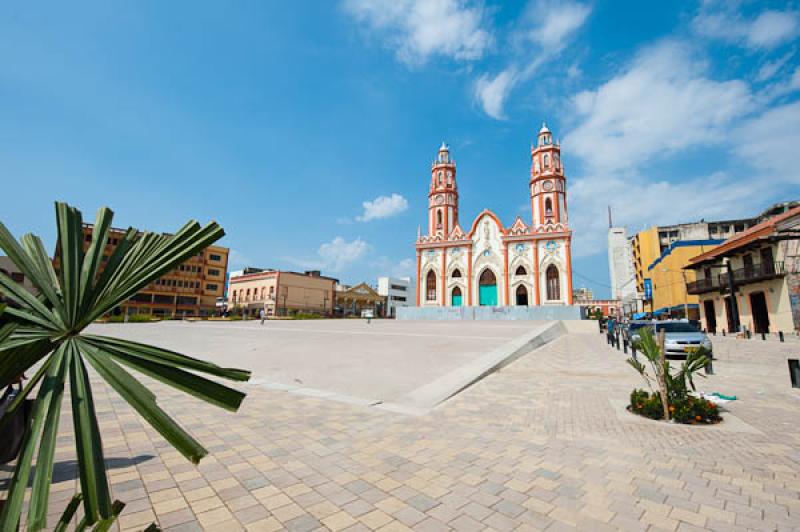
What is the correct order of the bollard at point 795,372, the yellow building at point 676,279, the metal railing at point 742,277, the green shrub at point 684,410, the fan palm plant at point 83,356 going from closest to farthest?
the fan palm plant at point 83,356 < the green shrub at point 684,410 < the bollard at point 795,372 < the metal railing at point 742,277 < the yellow building at point 676,279

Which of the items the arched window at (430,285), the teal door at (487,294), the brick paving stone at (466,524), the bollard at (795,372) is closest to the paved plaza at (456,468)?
the brick paving stone at (466,524)

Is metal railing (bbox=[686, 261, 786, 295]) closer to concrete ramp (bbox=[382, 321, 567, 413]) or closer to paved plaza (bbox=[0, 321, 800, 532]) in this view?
concrete ramp (bbox=[382, 321, 567, 413])

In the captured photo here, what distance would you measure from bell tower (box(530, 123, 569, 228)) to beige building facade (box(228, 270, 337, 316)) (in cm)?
3699

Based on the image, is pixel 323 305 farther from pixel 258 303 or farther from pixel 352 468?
pixel 352 468

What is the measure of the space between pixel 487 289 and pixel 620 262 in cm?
4286

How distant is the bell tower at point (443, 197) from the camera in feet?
180

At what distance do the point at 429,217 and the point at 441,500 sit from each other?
53.6 metres

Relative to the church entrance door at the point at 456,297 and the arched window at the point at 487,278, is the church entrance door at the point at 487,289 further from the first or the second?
the church entrance door at the point at 456,297

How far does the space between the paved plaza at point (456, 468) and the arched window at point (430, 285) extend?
1795 inches

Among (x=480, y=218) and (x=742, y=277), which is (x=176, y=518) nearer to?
(x=742, y=277)

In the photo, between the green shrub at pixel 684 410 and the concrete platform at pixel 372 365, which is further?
the concrete platform at pixel 372 365

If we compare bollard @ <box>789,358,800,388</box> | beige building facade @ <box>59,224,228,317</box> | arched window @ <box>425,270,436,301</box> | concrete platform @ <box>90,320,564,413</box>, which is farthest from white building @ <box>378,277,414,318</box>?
bollard @ <box>789,358,800,388</box>

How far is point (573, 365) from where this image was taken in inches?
431

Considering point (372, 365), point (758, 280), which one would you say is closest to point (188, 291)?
point (372, 365)
